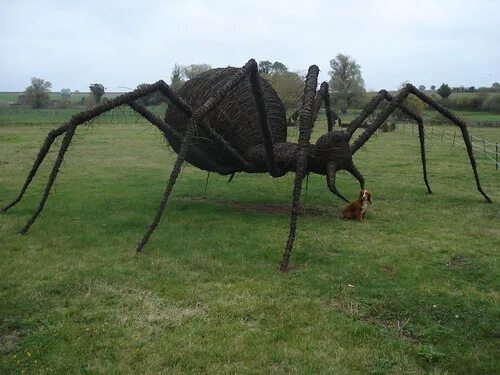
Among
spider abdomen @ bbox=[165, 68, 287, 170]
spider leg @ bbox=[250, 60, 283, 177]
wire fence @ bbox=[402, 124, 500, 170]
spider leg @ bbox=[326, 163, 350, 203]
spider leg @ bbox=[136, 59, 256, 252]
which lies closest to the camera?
spider leg @ bbox=[136, 59, 256, 252]

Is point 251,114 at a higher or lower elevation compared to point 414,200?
higher

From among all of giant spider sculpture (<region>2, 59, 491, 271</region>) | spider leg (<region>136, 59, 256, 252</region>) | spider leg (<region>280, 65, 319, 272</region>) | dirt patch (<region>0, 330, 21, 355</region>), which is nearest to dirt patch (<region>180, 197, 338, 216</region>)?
giant spider sculpture (<region>2, 59, 491, 271</region>)

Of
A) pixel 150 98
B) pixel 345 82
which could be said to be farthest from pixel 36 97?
pixel 150 98

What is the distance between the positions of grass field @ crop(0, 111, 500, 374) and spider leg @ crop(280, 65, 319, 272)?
19.6 inches

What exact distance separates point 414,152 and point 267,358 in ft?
66.7

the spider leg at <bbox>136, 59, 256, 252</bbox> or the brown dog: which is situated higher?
the spider leg at <bbox>136, 59, 256, 252</bbox>

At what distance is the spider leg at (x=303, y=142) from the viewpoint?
6.58 metres

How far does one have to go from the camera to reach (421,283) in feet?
19.8

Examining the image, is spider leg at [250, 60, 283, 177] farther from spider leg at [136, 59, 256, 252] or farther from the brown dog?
the brown dog

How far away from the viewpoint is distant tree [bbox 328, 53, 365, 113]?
187 feet

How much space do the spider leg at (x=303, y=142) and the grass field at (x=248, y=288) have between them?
19.6 inches

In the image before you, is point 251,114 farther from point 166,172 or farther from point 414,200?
point 166,172

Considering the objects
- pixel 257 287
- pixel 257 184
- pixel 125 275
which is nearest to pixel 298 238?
pixel 257 287

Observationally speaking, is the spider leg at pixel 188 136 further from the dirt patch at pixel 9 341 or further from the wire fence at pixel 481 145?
Result: the wire fence at pixel 481 145
